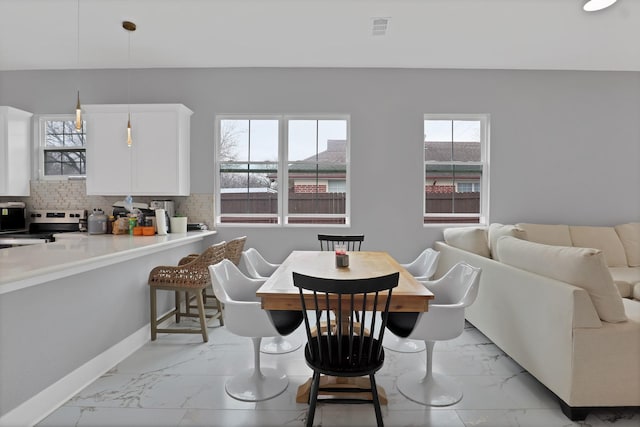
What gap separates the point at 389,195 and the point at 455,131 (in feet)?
3.97

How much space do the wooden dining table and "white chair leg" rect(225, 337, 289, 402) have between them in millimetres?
190

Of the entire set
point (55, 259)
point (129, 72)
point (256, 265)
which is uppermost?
point (129, 72)

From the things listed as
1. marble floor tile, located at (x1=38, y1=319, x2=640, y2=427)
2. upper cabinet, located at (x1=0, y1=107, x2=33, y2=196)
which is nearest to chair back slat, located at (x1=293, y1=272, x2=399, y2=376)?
marble floor tile, located at (x1=38, y1=319, x2=640, y2=427)

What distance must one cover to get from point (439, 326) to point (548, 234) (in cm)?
264

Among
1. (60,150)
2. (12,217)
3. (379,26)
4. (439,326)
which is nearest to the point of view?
(439,326)

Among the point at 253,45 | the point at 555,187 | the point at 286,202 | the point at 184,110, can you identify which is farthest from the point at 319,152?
the point at 555,187

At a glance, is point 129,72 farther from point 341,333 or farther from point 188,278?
point 341,333

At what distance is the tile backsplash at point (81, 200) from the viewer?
13.2 feet

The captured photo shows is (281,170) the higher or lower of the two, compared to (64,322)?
higher

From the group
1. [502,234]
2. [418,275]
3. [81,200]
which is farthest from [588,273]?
[81,200]

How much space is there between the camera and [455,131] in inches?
163

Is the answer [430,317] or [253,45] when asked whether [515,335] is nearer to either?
[430,317]

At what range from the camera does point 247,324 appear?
1959 millimetres

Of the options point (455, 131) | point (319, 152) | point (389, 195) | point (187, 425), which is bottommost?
point (187, 425)
